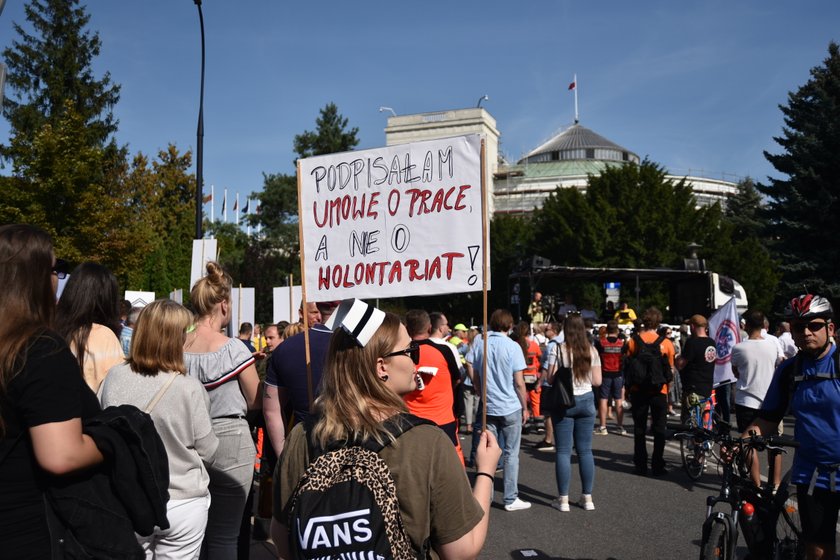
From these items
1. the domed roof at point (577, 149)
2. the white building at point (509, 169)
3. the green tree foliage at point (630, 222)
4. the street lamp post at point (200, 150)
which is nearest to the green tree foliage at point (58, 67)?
the street lamp post at point (200, 150)

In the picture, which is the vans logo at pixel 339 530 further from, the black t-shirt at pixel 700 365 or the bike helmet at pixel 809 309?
the black t-shirt at pixel 700 365

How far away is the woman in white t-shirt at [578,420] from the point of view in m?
7.76

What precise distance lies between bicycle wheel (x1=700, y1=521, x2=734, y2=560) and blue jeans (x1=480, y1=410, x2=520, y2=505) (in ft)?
10.7

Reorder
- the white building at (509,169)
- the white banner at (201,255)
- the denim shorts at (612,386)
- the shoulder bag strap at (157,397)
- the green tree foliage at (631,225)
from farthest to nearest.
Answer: the white building at (509,169) < the green tree foliage at (631,225) < the denim shorts at (612,386) < the white banner at (201,255) < the shoulder bag strap at (157,397)

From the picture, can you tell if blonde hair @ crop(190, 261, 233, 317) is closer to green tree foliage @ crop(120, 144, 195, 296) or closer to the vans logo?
the vans logo

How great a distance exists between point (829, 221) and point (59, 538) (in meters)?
33.0

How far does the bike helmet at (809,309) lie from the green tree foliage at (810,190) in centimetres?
2725

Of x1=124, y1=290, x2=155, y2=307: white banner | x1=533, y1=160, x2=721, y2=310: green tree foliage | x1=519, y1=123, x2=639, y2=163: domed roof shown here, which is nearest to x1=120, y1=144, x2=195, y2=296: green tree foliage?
x1=124, y1=290, x2=155, y2=307: white banner

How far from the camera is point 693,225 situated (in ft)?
163

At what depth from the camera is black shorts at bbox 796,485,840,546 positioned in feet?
13.9

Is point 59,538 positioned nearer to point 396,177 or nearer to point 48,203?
point 396,177

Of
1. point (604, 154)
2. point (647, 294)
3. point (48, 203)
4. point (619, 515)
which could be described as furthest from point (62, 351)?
point (604, 154)

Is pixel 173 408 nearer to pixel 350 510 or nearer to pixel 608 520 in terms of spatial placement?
pixel 350 510

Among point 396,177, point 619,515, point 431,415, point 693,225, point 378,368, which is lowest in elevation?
point 619,515
